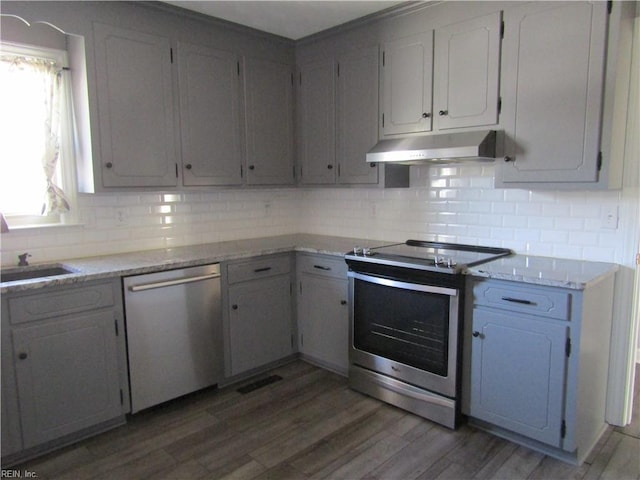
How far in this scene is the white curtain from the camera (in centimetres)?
274

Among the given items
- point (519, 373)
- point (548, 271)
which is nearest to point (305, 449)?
point (519, 373)

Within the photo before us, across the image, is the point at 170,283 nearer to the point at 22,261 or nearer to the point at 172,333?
the point at 172,333

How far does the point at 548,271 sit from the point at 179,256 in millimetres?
2169

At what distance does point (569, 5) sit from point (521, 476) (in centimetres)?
234

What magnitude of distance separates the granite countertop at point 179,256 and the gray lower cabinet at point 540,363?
3.66 ft

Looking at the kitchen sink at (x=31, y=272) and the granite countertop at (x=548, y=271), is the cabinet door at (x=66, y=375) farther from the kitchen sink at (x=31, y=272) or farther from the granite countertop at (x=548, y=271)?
the granite countertop at (x=548, y=271)

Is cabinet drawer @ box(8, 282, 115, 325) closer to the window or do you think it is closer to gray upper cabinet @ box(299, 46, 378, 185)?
the window

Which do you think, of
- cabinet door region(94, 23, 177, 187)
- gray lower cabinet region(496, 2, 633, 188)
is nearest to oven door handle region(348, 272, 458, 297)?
gray lower cabinet region(496, 2, 633, 188)

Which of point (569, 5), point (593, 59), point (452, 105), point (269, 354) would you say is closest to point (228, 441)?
point (269, 354)

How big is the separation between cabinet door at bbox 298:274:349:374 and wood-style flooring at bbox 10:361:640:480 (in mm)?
429

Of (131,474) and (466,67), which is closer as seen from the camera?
(131,474)

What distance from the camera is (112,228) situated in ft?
9.95

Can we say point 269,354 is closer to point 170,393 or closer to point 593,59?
point 170,393

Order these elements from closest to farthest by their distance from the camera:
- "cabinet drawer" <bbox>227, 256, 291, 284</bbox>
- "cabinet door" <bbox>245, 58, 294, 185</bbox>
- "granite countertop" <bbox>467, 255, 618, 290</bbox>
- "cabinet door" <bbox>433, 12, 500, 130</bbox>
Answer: "granite countertop" <bbox>467, 255, 618, 290</bbox> < "cabinet door" <bbox>433, 12, 500, 130</bbox> < "cabinet drawer" <bbox>227, 256, 291, 284</bbox> < "cabinet door" <bbox>245, 58, 294, 185</bbox>
